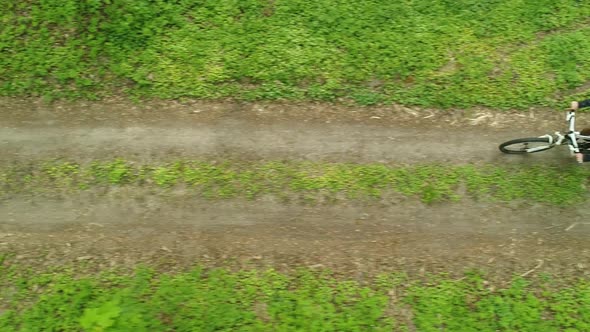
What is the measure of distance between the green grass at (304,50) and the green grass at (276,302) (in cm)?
334

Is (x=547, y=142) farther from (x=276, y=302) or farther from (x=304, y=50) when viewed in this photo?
(x=276, y=302)

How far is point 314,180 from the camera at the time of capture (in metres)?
8.51

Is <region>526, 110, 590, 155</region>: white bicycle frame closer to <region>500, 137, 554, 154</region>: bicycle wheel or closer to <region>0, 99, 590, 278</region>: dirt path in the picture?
<region>500, 137, 554, 154</region>: bicycle wheel

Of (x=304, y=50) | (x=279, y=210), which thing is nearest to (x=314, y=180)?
(x=279, y=210)

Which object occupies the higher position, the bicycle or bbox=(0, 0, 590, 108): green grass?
bbox=(0, 0, 590, 108): green grass

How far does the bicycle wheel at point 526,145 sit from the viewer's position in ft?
27.5

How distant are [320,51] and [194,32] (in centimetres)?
245

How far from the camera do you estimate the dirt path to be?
8.05 m

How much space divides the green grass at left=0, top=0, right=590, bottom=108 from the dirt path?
370mm

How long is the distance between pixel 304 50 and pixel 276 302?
184 inches

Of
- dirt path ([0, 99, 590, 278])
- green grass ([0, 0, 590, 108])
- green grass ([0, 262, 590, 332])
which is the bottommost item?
green grass ([0, 262, 590, 332])

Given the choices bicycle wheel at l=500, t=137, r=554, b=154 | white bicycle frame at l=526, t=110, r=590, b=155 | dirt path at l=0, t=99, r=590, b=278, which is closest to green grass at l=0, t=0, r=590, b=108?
dirt path at l=0, t=99, r=590, b=278

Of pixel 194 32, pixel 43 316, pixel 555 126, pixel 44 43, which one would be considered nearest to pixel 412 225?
pixel 555 126

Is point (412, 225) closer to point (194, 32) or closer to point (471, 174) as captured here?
point (471, 174)
